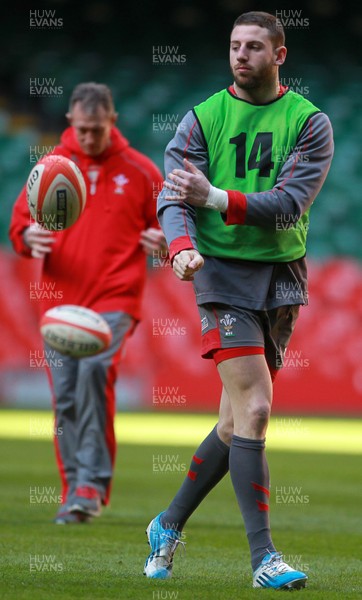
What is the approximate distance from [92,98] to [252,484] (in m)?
3.57

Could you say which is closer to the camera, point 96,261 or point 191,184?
point 191,184

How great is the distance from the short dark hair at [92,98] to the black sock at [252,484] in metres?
3.37

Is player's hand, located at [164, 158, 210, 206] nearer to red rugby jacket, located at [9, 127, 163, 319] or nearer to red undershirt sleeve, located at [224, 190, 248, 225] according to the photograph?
red undershirt sleeve, located at [224, 190, 248, 225]

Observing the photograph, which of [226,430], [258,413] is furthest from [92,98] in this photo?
[258,413]

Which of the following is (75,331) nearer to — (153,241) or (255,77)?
(153,241)

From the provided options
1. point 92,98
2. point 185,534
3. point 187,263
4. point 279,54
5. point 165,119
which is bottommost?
point 185,534

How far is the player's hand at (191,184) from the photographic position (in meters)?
4.67

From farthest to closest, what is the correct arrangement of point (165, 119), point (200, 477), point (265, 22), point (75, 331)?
point (165, 119), point (75, 331), point (200, 477), point (265, 22)

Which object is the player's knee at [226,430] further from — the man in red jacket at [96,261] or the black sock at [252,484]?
the man in red jacket at [96,261]

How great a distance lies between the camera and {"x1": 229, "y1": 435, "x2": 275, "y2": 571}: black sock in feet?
15.2

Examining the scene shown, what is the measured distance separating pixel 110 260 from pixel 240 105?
9.25ft

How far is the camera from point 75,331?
23.4ft

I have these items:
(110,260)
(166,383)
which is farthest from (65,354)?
(166,383)

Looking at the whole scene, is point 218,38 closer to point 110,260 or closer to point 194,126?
point 110,260
